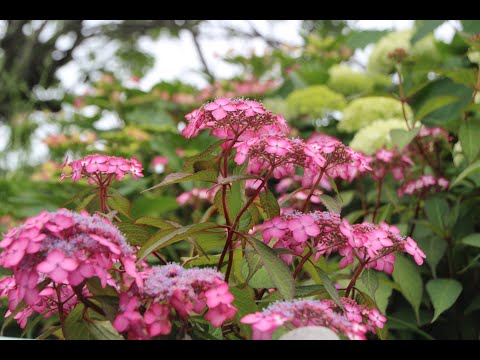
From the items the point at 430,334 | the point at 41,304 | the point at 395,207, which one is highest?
the point at 41,304

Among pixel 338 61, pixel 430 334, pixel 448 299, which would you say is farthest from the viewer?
pixel 338 61

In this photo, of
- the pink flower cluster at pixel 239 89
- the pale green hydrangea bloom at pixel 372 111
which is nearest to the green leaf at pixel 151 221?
the pale green hydrangea bloom at pixel 372 111

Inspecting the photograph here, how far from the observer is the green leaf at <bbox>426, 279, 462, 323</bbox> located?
1021 millimetres

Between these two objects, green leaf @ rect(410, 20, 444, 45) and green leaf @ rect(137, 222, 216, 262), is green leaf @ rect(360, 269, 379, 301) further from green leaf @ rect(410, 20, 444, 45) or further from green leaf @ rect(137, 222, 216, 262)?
green leaf @ rect(410, 20, 444, 45)

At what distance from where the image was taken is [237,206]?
0.76 metres

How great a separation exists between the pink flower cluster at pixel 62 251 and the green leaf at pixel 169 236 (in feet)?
0.22

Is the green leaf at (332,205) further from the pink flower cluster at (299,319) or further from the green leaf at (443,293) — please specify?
the green leaf at (443,293)

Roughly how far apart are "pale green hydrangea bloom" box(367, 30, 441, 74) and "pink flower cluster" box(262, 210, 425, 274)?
43.8 inches

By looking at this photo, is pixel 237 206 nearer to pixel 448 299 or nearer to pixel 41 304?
pixel 41 304

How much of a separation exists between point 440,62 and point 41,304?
1360mm

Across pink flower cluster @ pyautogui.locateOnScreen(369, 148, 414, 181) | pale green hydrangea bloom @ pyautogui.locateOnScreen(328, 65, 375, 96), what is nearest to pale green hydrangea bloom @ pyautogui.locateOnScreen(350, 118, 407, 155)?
pink flower cluster @ pyautogui.locateOnScreen(369, 148, 414, 181)
